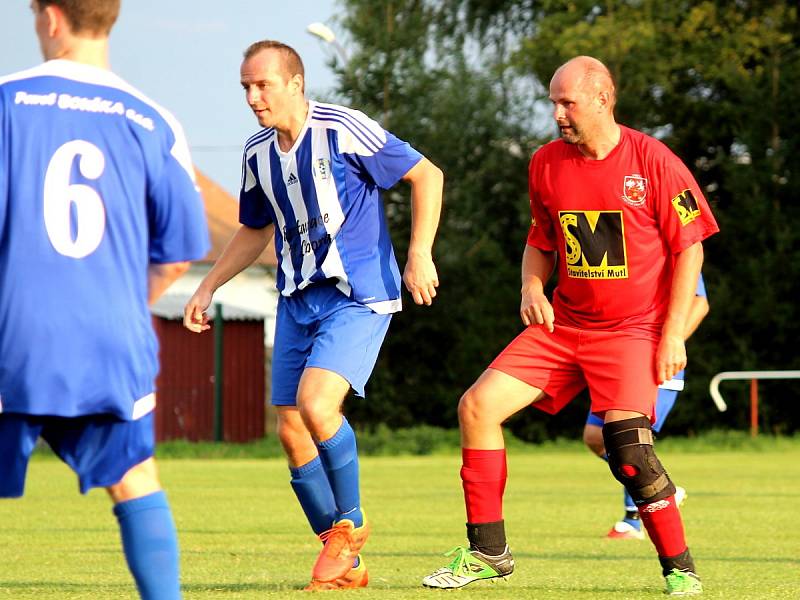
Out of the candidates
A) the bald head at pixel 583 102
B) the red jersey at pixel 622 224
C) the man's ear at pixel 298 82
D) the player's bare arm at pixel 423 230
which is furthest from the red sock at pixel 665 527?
the man's ear at pixel 298 82

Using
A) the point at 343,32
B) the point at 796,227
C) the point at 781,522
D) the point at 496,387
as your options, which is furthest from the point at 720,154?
the point at 496,387

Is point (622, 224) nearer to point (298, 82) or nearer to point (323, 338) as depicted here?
point (323, 338)

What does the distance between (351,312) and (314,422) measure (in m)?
0.52

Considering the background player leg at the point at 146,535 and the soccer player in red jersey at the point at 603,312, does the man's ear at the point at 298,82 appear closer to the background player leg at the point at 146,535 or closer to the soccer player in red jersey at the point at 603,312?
the soccer player in red jersey at the point at 603,312

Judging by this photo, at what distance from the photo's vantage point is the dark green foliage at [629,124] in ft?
81.2

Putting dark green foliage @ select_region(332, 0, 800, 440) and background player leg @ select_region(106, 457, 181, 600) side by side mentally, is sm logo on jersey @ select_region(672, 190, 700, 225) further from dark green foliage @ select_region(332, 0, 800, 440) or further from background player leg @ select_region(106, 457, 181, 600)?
dark green foliage @ select_region(332, 0, 800, 440)

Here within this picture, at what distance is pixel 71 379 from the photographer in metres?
3.91

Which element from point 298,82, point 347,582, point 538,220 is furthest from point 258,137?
point 347,582

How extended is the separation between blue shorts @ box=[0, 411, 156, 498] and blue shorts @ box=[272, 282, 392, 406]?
7.36 feet

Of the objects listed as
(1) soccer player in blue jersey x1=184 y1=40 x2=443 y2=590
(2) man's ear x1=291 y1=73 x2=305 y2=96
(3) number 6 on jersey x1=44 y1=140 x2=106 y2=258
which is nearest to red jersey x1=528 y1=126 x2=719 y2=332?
(1) soccer player in blue jersey x1=184 y1=40 x2=443 y2=590

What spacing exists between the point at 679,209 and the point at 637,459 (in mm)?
1055

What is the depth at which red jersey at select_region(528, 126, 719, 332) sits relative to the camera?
20.3ft

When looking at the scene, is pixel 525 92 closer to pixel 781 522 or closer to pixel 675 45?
pixel 675 45

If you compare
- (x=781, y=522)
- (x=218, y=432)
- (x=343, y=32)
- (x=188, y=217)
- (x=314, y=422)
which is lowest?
(x=218, y=432)
